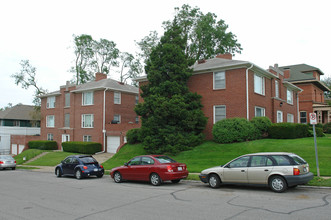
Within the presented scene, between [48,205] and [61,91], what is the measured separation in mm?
31740

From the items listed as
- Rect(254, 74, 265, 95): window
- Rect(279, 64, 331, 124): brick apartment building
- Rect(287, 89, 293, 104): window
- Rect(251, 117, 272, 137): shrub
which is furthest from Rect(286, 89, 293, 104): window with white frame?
Rect(251, 117, 272, 137): shrub

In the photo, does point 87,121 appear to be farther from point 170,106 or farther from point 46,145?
point 170,106

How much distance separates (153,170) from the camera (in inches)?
508

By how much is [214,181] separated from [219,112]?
487 inches

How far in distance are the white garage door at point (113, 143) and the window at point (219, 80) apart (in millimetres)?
13006

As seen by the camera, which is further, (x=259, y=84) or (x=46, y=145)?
(x=46, y=145)

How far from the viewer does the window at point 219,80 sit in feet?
76.7

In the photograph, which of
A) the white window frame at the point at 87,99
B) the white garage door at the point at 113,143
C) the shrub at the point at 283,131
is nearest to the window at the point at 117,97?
A: the white window frame at the point at 87,99

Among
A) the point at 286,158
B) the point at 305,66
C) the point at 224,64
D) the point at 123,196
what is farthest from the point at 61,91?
the point at 305,66

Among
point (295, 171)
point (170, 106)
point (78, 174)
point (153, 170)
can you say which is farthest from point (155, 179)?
point (170, 106)

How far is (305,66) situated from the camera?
45188 millimetres

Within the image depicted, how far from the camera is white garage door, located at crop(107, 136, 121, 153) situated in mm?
31266

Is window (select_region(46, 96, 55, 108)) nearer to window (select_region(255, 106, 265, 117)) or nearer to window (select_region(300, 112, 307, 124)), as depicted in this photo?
window (select_region(255, 106, 265, 117))

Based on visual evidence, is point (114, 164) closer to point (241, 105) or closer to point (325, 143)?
point (241, 105)
